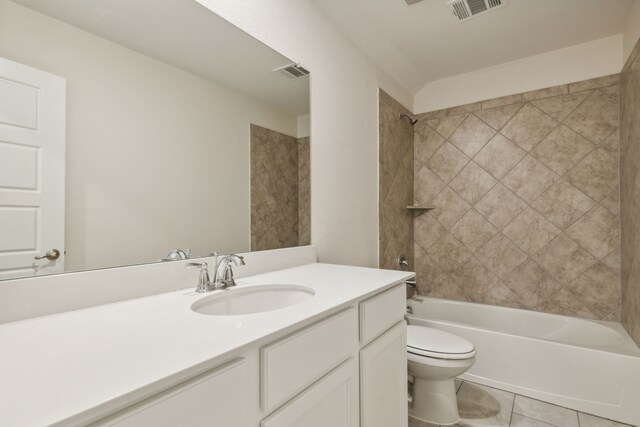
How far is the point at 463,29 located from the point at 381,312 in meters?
2.05

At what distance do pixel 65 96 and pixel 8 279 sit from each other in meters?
0.50

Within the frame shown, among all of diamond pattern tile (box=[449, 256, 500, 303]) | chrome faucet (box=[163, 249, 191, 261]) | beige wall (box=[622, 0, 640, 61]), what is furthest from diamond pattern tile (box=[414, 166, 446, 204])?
chrome faucet (box=[163, 249, 191, 261])

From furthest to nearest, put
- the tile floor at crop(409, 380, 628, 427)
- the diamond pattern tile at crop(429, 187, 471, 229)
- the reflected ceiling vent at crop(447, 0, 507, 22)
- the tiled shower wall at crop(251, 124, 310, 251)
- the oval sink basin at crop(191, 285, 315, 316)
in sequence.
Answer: the diamond pattern tile at crop(429, 187, 471, 229) → the reflected ceiling vent at crop(447, 0, 507, 22) → the tile floor at crop(409, 380, 628, 427) → the tiled shower wall at crop(251, 124, 310, 251) → the oval sink basin at crop(191, 285, 315, 316)

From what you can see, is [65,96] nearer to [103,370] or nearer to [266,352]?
[103,370]

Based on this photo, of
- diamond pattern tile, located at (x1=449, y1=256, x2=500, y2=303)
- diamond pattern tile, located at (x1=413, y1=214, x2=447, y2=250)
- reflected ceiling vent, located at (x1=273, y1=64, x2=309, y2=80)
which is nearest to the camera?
reflected ceiling vent, located at (x1=273, y1=64, x2=309, y2=80)

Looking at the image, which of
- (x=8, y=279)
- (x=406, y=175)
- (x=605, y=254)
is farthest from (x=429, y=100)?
(x=8, y=279)

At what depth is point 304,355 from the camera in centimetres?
80

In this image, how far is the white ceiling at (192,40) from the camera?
92cm

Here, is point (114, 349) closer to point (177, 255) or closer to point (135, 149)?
point (177, 255)

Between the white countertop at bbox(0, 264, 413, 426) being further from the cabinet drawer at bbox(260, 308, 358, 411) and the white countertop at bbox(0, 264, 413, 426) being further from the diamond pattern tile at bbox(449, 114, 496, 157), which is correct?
the diamond pattern tile at bbox(449, 114, 496, 157)

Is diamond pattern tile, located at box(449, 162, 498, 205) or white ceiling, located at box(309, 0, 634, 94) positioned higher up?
white ceiling, located at box(309, 0, 634, 94)

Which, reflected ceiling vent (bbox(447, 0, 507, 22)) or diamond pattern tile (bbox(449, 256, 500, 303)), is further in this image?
diamond pattern tile (bbox(449, 256, 500, 303))

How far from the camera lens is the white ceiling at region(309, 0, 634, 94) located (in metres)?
1.89

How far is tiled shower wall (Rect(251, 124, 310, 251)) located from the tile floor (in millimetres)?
1255
